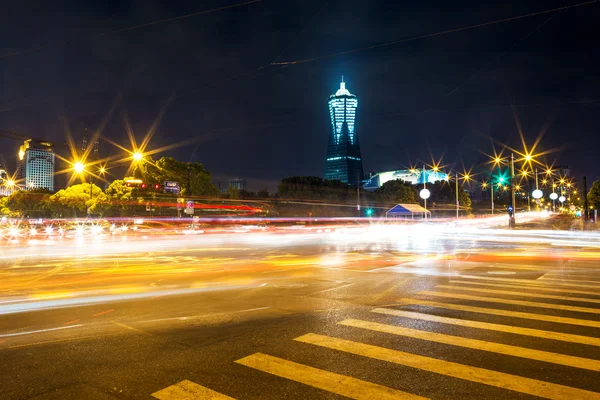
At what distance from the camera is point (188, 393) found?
4.31m

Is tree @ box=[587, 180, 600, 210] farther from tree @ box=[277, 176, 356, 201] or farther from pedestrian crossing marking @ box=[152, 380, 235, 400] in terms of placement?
pedestrian crossing marking @ box=[152, 380, 235, 400]

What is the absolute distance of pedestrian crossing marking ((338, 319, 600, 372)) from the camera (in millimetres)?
5059

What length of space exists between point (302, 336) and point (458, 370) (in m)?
2.28

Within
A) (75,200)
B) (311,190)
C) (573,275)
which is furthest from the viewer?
(311,190)

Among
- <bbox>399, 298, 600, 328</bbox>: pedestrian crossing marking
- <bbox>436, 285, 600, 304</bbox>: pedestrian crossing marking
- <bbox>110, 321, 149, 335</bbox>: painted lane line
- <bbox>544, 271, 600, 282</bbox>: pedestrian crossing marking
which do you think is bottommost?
<bbox>544, 271, 600, 282</bbox>: pedestrian crossing marking

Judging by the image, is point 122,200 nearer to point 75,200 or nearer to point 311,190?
point 75,200

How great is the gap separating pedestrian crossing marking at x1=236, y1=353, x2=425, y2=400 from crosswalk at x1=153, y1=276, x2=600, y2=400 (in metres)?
0.01

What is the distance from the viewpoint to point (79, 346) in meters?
5.89

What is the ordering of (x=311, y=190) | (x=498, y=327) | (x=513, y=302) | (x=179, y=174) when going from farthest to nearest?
(x=311, y=190), (x=179, y=174), (x=513, y=302), (x=498, y=327)

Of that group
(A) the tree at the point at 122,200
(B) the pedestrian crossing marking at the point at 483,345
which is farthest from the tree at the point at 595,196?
(B) the pedestrian crossing marking at the point at 483,345

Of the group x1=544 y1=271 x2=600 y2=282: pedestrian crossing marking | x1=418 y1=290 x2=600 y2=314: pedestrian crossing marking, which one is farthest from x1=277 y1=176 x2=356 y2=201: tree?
x1=418 y1=290 x2=600 y2=314: pedestrian crossing marking

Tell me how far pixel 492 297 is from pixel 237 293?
563 cm

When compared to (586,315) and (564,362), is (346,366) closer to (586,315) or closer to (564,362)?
(564,362)

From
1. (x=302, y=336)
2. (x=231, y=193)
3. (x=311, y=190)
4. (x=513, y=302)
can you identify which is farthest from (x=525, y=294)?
(x=311, y=190)
